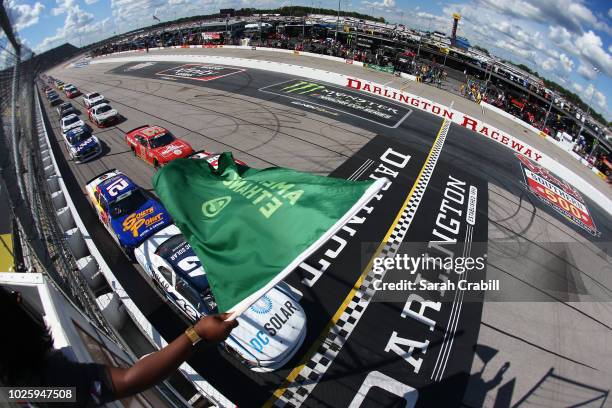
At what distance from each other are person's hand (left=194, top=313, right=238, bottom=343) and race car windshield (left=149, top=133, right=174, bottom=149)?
1481 centimetres

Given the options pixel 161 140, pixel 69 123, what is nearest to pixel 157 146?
pixel 161 140

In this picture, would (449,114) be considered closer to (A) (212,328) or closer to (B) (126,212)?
(B) (126,212)

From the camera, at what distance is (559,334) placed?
945 centimetres

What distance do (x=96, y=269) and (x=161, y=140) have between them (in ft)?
26.5

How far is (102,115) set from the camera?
2100 cm

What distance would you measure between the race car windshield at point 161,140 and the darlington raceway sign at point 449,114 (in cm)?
1896

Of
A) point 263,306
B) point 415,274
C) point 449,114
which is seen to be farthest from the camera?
point 449,114

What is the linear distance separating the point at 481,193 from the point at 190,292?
1443 centimetres

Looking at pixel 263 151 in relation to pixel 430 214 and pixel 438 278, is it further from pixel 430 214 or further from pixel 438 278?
pixel 438 278

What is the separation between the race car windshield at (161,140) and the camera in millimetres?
15336

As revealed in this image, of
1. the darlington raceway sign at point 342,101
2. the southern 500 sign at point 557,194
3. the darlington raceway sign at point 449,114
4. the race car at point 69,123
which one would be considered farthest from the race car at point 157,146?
the darlington raceway sign at point 449,114

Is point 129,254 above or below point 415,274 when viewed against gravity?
above

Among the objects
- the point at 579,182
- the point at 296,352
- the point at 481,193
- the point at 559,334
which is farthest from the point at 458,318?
the point at 579,182

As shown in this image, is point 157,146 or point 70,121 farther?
point 70,121
